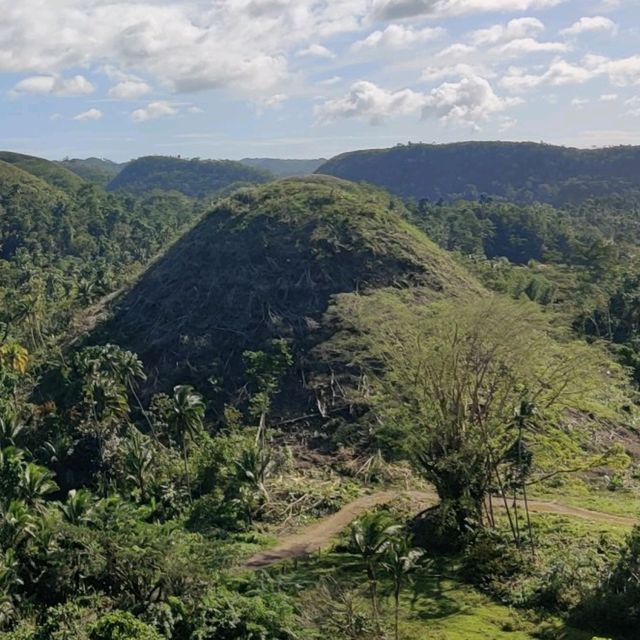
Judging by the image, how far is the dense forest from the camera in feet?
83.0

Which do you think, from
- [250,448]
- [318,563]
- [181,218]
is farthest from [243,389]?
[181,218]

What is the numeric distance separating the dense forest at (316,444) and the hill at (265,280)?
30 cm

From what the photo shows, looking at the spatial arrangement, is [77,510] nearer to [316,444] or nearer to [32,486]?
[32,486]

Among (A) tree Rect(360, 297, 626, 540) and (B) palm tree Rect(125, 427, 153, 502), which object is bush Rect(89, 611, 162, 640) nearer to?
(A) tree Rect(360, 297, 626, 540)

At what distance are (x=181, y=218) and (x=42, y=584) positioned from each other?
148 meters

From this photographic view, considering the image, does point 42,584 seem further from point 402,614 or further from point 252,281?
point 252,281

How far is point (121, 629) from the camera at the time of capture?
2212 centimetres

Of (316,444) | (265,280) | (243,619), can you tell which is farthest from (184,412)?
(265,280)

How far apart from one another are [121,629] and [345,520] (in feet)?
59.5

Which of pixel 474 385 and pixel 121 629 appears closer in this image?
pixel 121 629

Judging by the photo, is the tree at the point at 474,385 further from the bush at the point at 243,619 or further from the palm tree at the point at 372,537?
the bush at the point at 243,619

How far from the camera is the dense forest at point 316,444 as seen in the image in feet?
83.0

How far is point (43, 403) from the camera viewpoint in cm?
5975

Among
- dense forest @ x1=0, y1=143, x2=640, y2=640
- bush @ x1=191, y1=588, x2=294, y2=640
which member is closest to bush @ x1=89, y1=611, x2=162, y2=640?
dense forest @ x1=0, y1=143, x2=640, y2=640
